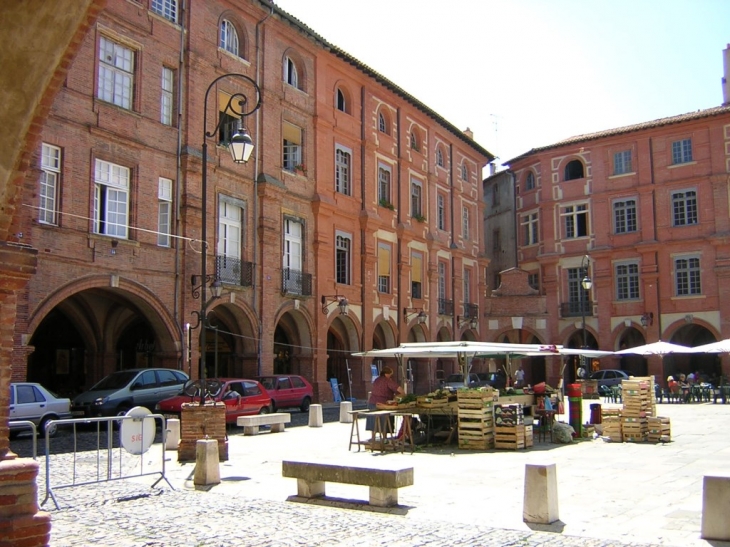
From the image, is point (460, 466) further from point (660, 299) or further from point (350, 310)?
point (660, 299)

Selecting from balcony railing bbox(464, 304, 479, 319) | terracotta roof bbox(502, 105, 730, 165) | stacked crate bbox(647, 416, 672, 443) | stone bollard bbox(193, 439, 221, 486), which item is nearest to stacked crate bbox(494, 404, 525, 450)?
stacked crate bbox(647, 416, 672, 443)

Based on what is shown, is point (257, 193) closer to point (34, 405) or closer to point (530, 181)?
point (34, 405)

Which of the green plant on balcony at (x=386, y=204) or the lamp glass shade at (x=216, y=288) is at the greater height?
the green plant on balcony at (x=386, y=204)

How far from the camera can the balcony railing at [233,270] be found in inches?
993

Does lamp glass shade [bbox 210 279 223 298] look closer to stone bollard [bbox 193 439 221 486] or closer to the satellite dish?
stone bollard [bbox 193 439 221 486]

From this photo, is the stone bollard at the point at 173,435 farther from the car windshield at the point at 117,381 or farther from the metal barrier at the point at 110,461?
the car windshield at the point at 117,381

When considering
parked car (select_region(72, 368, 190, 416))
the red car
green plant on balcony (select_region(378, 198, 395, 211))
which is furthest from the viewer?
green plant on balcony (select_region(378, 198, 395, 211))

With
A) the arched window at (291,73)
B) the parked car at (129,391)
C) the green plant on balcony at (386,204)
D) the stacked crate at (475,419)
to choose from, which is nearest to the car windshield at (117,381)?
the parked car at (129,391)

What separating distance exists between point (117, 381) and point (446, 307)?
→ 21.5 meters

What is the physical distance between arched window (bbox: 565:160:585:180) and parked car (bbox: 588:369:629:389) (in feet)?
40.5

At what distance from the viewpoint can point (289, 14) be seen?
94.4 feet

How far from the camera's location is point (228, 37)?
88.6 ft

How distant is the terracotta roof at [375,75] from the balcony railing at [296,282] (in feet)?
30.0

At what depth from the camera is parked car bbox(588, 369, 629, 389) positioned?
3816 cm
